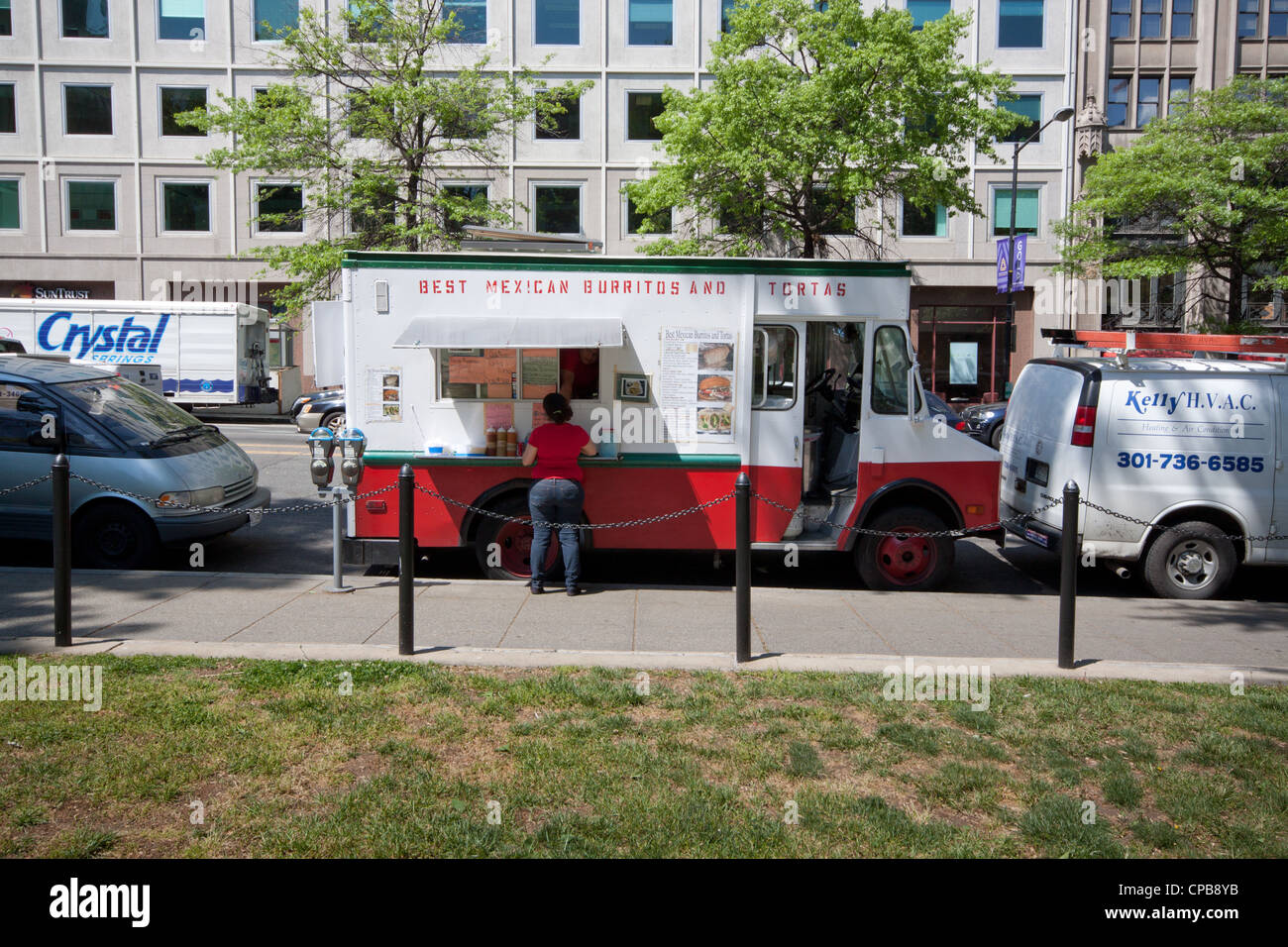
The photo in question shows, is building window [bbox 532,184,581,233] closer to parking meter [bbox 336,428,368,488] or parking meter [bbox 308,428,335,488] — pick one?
parking meter [bbox 336,428,368,488]

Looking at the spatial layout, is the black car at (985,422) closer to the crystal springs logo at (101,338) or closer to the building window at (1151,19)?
the building window at (1151,19)

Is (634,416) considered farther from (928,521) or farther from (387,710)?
(387,710)

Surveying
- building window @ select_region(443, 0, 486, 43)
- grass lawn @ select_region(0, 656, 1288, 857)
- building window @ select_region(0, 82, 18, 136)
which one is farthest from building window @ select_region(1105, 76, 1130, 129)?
building window @ select_region(0, 82, 18, 136)

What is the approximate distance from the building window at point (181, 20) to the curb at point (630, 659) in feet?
102

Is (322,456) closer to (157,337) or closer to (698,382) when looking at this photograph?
(698,382)

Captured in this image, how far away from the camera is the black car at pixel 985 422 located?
19.1 metres

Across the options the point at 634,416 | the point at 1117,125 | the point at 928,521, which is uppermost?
the point at 1117,125

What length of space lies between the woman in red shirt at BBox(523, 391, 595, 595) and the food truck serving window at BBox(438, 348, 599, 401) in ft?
1.71

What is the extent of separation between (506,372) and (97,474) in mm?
3792

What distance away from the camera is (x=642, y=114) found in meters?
31.7

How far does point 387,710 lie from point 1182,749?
417cm

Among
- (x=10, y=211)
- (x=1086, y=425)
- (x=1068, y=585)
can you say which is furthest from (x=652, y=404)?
(x=10, y=211)

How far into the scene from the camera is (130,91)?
104 ft

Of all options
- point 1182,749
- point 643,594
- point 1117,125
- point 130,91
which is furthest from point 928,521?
point 130,91
